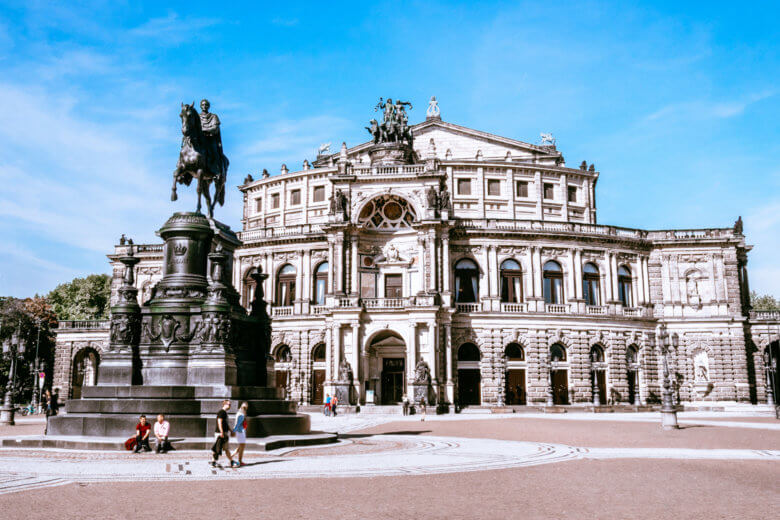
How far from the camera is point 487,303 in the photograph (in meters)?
53.6

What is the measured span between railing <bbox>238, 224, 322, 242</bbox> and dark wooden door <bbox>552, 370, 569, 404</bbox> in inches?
875

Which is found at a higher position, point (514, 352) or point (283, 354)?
point (283, 354)

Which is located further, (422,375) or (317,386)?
(317,386)

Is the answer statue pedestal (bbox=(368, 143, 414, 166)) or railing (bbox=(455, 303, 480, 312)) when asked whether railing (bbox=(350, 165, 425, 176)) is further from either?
railing (bbox=(455, 303, 480, 312))

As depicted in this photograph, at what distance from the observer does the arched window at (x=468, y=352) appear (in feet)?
A: 175

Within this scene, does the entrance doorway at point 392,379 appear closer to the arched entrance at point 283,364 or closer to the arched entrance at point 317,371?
the arched entrance at point 317,371

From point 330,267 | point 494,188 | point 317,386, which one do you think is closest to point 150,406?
point 330,267

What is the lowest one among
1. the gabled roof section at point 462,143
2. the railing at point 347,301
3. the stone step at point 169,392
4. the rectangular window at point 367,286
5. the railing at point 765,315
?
the stone step at point 169,392

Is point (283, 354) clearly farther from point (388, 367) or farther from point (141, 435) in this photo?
point (141, 435)

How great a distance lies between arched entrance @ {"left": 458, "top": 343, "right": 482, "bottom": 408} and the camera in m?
52.8

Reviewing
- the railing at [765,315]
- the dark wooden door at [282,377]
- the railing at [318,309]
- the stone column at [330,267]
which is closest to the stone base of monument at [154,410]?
the stone column at [330,267]

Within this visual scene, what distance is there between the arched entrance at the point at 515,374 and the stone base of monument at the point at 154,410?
36.7 m

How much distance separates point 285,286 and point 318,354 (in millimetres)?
6717

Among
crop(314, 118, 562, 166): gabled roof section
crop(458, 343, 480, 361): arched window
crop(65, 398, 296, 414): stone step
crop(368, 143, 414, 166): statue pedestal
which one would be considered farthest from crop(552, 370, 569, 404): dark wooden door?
crop(65, 398, 296, 414): stone step
